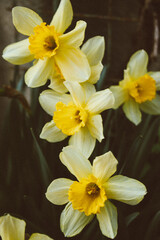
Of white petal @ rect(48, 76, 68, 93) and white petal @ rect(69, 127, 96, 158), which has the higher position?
white petal @ rect(48, 76, 68, 93)

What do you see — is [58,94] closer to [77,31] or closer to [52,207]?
[77,31]

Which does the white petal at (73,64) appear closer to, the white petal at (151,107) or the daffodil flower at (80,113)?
the daffodil flower at (80,113)

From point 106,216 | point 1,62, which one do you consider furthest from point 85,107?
point 1,62

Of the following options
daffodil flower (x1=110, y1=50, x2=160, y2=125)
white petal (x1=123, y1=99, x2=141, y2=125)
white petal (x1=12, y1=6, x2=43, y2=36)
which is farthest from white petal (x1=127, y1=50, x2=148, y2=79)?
white petal (x1=12, y1=6, x2=43, y2=36)

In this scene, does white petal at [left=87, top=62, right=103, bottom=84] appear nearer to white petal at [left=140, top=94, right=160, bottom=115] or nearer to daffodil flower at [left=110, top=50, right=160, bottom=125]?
daffodil flower at [left=110, top=50, right=160, bottom=125]

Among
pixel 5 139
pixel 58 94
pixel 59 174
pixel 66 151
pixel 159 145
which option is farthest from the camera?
pixel 159 145
